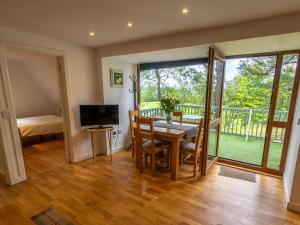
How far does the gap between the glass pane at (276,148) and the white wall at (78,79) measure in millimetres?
3351

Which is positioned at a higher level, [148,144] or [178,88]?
[178,88]

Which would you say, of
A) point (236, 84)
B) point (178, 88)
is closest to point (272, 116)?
point (236, 84)

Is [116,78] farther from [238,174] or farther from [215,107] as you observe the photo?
[238,174]

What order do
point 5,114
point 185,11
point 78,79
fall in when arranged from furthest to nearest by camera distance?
1. point 78,79
2. point 5,114
3. point 185,11

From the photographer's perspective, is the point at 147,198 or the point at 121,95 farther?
the point at 121,95

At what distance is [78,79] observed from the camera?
3197 mm

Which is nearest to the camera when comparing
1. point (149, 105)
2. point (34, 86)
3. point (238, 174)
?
point (238, 174)

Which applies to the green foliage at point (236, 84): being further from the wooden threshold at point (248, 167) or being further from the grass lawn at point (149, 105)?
the wooden threshold at point (248, 167)

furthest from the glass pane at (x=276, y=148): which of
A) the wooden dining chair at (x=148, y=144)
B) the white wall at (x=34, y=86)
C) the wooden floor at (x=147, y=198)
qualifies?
the white wall at (x=34, y=86)

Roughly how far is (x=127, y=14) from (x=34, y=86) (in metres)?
5.08

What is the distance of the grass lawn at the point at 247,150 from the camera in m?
3.01

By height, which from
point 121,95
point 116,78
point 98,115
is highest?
point 116,78

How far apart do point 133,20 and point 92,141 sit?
252 centimetres

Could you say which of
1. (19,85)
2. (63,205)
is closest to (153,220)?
(63,205)
